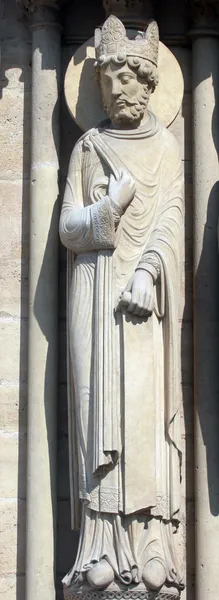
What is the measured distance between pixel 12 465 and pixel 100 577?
2.66ft

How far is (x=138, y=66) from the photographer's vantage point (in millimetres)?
8578

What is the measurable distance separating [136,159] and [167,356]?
0.81 meters

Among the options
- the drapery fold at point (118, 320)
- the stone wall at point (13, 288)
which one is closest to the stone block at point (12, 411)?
the stone wall at point (13, 288)

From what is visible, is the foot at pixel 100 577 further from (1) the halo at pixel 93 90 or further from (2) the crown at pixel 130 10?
(2) the crown at pixel 130 10

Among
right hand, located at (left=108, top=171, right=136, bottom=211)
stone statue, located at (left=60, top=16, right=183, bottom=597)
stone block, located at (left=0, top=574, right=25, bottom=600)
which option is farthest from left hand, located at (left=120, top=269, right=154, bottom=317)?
stone block, located at (left=0, top=574, right=25, bottom=600)

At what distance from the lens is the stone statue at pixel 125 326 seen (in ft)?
27.0

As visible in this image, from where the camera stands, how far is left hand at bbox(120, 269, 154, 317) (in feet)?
27.3

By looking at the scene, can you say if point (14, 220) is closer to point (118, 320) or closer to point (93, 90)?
point (93, 90)

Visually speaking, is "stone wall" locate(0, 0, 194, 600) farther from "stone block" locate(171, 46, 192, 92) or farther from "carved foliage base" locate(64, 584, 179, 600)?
"carved foliage base" locate(64, 584, 179, 600)

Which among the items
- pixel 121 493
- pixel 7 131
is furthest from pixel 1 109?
pixel 121 493

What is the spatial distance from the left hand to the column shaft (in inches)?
18.7

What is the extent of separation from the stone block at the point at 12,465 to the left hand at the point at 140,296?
83cm

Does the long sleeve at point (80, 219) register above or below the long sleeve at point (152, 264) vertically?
above

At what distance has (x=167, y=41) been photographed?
30.1 feet
